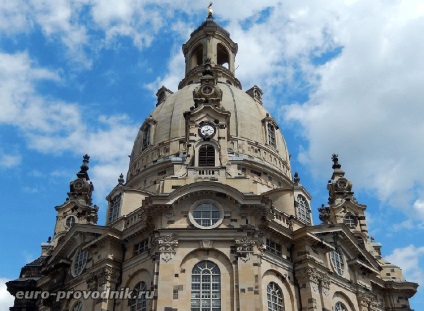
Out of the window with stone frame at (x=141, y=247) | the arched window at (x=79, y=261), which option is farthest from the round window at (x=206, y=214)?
the arched window at (x=79, y=261)

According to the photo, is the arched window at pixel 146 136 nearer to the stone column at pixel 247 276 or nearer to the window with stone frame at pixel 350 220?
the window with stone frame at pixel 350 220

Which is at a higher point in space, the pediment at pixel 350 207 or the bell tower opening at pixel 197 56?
the bell tower opening at pixel 197 56

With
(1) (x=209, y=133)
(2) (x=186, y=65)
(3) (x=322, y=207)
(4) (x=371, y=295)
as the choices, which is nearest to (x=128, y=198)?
(1) (x=209, y=133)

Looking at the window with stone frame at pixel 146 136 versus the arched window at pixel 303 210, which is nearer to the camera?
the arched window at pixel 303 210

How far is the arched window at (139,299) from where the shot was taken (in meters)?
38.2

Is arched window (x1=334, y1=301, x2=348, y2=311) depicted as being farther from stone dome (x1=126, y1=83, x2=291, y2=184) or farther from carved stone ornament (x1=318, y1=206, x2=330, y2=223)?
stone dome (x1=126, y1=83, x2=291, y2=184)

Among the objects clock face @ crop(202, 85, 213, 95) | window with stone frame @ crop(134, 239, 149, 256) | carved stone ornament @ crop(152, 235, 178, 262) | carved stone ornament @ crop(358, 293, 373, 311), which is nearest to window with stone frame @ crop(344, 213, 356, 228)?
carved stone ornament @ crop(358, 293, 373, 311)

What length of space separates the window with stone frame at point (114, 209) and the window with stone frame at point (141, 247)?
7534 mm

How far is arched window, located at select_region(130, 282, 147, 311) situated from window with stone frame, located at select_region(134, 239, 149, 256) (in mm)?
2532

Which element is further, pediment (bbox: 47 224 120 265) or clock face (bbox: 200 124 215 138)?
clock face (bbox: 200 124 215 138)

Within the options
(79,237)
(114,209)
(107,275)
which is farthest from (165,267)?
(114,209)

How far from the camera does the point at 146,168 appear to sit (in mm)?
57188

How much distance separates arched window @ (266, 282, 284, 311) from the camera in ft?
126

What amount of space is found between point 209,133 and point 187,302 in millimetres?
15657
